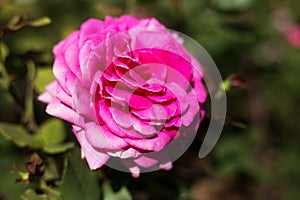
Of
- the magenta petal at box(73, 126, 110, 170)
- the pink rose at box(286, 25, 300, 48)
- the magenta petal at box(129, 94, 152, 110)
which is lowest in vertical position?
the pink rose at box(286, 25, 300, 48)

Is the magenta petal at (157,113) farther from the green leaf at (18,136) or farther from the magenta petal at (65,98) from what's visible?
the green leaf at (18,136)

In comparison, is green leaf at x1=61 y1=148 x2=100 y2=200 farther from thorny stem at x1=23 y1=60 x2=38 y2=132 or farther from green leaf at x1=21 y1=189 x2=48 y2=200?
thorny stem at x1=23 y1=60 x2=38 y2=132

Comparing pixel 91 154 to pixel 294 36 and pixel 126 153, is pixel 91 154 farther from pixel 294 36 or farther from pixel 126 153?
pixel 294 36

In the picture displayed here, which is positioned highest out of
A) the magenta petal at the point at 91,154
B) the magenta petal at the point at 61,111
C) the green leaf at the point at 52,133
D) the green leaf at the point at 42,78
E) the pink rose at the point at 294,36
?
the magenta petal at the point at 61,111

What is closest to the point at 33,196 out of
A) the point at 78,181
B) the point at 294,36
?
the point at 78,181

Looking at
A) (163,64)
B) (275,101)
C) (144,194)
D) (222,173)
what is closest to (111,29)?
(163,64)

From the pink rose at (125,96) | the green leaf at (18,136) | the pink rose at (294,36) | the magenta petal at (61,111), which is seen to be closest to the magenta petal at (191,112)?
the pink rose at (125,96)

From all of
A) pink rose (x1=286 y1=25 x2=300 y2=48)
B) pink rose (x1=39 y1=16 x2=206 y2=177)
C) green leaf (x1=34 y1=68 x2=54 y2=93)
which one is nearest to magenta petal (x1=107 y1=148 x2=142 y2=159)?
pink rose (x1=39 y1=16 x2=206 y2=177)

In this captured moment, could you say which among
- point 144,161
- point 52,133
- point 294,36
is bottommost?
point 294,36
